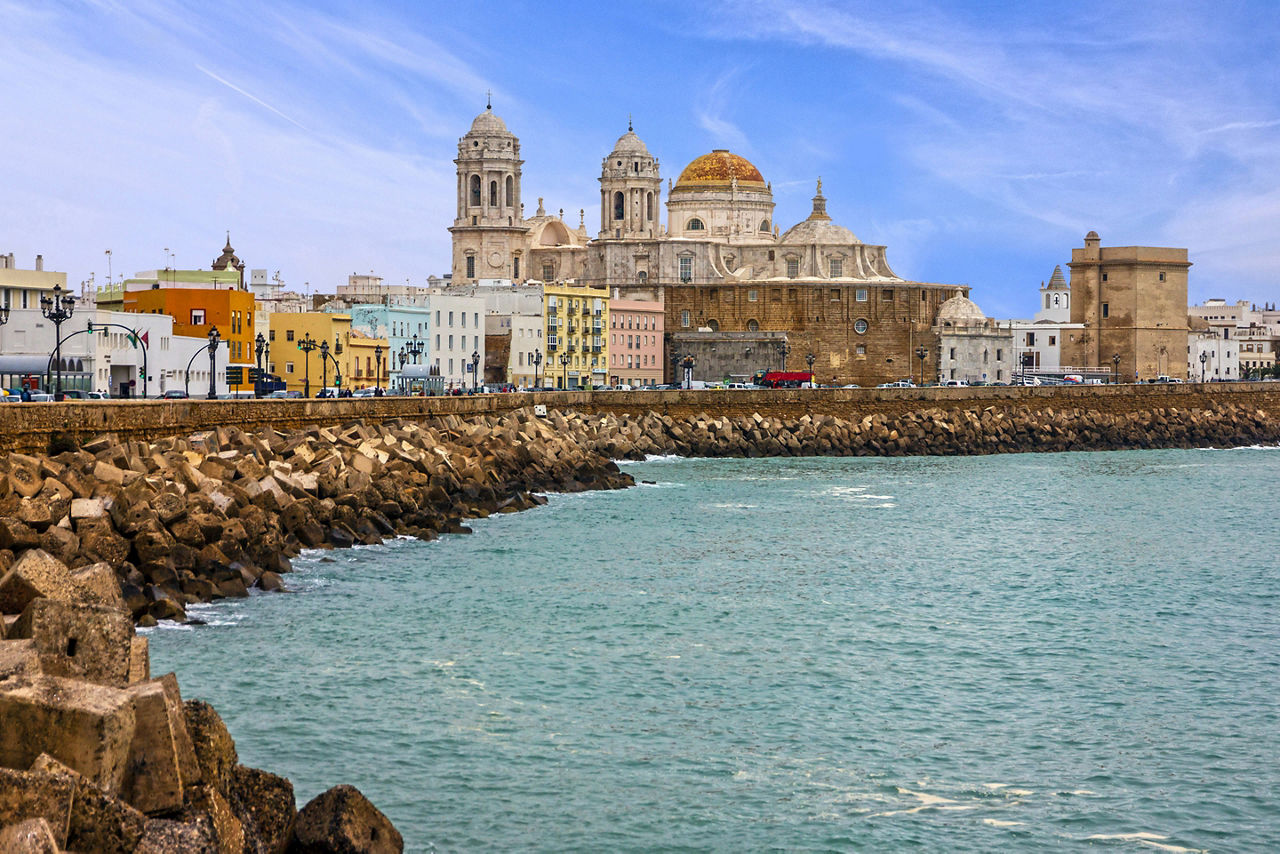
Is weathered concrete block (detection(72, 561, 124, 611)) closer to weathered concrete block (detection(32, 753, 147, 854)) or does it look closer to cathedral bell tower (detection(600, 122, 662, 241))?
weathered concrete block (detection(32, 753, 147, 854))

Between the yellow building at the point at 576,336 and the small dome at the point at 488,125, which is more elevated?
the small dome at the point at 488,125

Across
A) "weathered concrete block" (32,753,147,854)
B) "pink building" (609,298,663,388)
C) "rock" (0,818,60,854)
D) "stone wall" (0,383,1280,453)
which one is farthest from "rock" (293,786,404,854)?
"pink building" (609,298,663,388)

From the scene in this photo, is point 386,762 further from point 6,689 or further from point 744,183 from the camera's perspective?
point 744,183

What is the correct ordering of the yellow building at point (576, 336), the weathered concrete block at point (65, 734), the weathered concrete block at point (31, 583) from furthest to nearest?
the yellow building at point (576, 336) → the weathered concrete block at point (31, 583) → the weathered concrete block at point (65, 734)

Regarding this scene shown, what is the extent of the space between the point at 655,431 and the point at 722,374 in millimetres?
39605

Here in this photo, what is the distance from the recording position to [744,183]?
10638cm

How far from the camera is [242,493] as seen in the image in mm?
24453

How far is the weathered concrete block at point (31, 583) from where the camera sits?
11727mm

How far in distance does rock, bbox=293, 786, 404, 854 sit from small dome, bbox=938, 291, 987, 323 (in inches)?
3539

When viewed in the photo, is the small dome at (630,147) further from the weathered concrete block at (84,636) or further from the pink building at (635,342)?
the weathered concrete block at (84,636)

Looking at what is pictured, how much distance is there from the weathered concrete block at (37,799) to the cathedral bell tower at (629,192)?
93.9 meters

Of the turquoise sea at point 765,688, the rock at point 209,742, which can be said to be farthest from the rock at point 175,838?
the turquoise sea at point 765,688

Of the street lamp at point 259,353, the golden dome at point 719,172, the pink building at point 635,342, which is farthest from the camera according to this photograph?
the golden dome at point 719,172

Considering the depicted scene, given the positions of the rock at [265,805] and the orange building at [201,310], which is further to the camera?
the orange building at [201,310]
